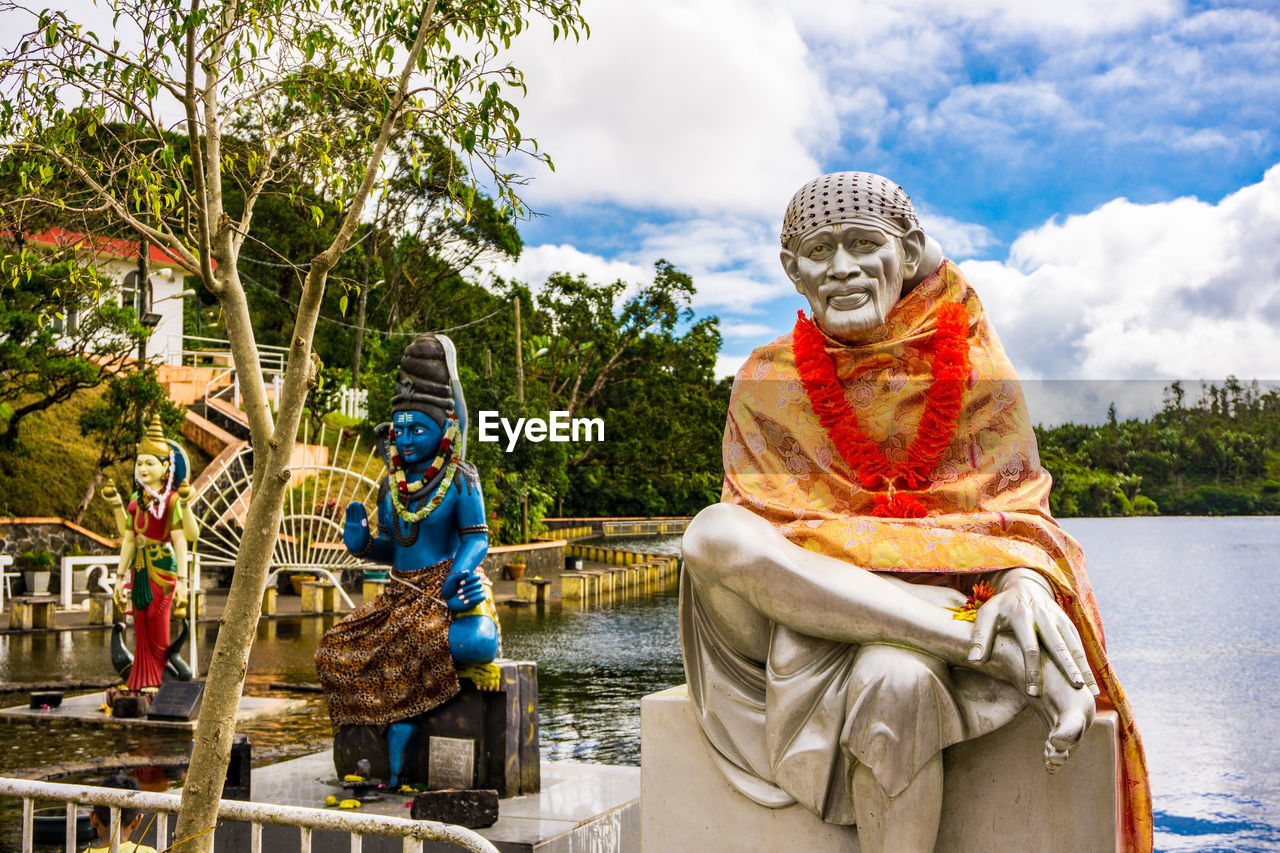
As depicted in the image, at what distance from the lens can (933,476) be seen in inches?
124

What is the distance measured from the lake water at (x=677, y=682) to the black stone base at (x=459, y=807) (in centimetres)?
217

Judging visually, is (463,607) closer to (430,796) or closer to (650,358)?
(430,796)

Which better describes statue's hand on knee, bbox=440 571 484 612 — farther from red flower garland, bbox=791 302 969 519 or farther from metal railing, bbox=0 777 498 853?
red flower garland, bbox=791 302 969 519

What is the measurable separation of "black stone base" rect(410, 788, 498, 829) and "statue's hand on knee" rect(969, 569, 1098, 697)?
2456 mm

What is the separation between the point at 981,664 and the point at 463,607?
9.93 feet

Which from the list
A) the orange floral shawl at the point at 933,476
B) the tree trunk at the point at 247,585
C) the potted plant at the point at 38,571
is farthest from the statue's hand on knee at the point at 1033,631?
the potted plant at the point at 38,571

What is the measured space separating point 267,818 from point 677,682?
844 cm

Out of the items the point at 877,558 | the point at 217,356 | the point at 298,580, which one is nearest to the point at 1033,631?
the point at 877,558

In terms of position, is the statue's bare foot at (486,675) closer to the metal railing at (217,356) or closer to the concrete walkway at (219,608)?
the concrete walkway at (219,608)

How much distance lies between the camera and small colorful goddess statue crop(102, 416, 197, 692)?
793cm

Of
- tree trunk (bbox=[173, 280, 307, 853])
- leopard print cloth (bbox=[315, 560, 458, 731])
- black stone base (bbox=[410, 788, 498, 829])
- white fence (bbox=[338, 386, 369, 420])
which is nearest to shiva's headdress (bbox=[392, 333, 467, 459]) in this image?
leopard print cloth (bbox=[315, 560, 458, 731])

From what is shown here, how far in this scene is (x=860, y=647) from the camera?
9.00ft

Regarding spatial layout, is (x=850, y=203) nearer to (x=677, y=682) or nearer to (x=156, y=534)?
(x=156, y=534)

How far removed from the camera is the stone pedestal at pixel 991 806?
2648 mm
